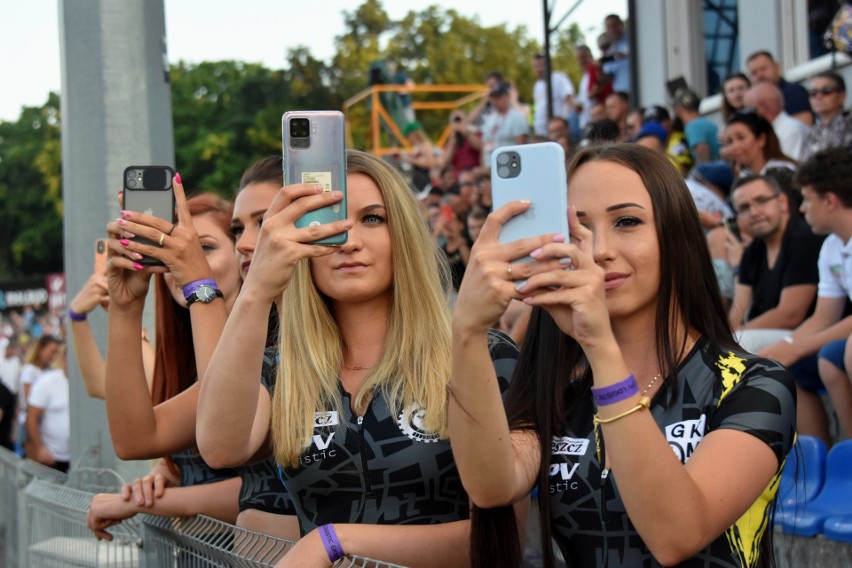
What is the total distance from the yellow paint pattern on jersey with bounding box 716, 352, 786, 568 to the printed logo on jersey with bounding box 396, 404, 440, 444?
764mm

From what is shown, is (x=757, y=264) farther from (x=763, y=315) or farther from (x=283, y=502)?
(x=283, y=502)

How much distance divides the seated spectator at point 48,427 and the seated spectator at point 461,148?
703cm

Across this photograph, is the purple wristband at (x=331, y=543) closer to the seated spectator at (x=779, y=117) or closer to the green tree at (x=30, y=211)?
the seated spectator at (x=779, y=117)

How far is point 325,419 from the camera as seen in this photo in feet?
9.77

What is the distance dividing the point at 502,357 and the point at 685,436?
0.65 metres

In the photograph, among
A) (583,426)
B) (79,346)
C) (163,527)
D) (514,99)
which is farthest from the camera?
(514,99)

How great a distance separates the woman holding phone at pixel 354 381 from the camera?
8.69 ft

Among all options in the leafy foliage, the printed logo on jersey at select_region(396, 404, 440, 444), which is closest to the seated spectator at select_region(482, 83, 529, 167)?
the printed logo on jersey at select_region(396, 404, 440, 444)

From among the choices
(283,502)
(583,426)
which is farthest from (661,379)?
(283,502)

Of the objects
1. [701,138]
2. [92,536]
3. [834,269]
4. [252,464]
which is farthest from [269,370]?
[701,138]

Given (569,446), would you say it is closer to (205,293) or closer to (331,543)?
(331,543)

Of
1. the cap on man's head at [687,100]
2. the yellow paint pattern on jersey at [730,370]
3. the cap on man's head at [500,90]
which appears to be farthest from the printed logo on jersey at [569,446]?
the cap on man's head at [500,90]

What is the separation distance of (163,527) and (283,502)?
397 millimetres

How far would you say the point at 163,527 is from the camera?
330cm
